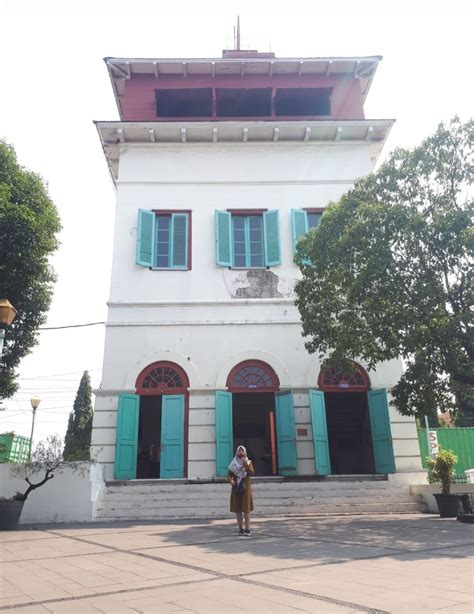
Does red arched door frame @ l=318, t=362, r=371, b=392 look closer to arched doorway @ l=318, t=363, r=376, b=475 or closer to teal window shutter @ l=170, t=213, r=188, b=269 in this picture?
arched doorway @ l=318, t=363, r=376, b=475

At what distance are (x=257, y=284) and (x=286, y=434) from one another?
13.9 ft

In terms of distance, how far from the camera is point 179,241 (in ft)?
46.0

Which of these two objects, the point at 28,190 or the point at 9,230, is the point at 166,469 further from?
the point at 28,190

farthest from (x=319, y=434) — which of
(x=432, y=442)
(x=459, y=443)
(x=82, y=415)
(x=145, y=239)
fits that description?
(x=82, y=415)

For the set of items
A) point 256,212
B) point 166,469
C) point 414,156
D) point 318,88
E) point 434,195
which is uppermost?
point 318,88

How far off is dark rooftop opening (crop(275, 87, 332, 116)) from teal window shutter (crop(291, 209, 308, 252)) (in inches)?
165

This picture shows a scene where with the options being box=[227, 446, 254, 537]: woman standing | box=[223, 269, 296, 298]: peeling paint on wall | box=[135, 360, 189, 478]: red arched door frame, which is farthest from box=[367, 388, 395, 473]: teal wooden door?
box=[227, 446, 254, 537]: woman standing

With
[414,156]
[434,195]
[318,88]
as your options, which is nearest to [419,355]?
[434,195]

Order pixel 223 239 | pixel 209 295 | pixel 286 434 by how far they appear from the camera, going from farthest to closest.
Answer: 1. pixel 223 239
2. pixel 209 295
3. pixel 286 434

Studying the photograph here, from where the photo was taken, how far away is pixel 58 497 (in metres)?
9.78

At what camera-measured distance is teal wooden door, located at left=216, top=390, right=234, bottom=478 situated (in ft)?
38.6

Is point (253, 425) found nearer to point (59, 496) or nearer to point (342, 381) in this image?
point (342, 381)

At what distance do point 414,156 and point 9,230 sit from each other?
8.72 meters

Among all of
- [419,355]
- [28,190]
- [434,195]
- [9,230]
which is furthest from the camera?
[28,190]
